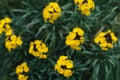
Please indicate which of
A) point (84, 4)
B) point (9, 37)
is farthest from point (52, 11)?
point (9, 37)

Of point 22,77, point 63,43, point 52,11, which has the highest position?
point 52,11

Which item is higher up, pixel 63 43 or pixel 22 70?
pixel 63 43

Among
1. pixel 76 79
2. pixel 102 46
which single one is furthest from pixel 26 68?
pixel 102 46

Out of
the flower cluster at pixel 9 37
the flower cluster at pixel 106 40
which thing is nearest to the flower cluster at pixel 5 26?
the flower cluster at pixel 9 37

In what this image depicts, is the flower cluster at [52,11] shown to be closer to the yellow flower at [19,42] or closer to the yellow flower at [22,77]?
the yellow flower at [19,42]

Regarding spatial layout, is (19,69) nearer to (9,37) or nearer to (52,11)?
(9,37)
